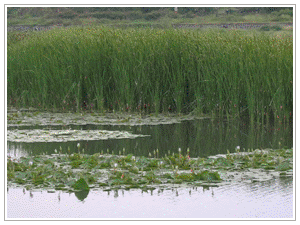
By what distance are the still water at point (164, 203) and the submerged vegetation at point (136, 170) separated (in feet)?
0.60

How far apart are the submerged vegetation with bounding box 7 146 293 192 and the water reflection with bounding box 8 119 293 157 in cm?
85

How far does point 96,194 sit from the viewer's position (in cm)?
566

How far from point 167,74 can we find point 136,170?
18.9ft

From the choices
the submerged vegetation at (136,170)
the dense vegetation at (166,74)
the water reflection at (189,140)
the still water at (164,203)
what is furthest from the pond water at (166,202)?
the dense vegetation at (166,74)

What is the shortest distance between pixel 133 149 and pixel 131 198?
9.39 feet

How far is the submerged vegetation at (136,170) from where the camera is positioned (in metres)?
5.96

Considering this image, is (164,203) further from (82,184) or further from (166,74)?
(166,74)

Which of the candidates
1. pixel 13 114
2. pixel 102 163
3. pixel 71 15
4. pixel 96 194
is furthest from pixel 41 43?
pixel 71 15

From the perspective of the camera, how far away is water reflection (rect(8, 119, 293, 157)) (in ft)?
27.3

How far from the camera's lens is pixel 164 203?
5371mm

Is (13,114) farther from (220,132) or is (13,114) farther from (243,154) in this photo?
(243,154)

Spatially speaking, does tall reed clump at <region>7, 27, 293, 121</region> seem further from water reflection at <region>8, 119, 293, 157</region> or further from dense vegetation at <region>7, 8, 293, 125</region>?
water reflection at <region>8, 119, 293, 157</region>

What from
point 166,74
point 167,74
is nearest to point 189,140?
point 167,74

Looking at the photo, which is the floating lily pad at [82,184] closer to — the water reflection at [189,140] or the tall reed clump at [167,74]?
the water reflection at [189,140]
